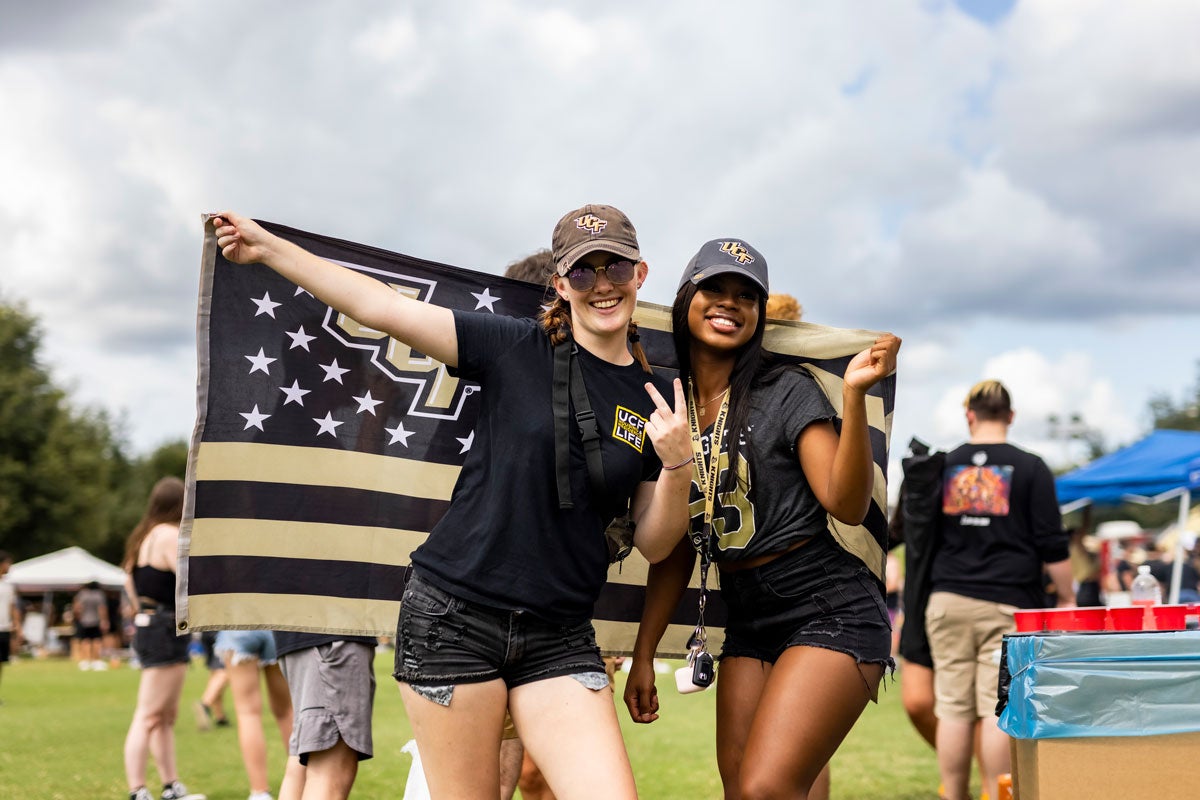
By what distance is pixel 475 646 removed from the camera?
3.14m

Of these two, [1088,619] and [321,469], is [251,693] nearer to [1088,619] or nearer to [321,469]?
[321,469]

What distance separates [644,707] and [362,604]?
4.32 ft

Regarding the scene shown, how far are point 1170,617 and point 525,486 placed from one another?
8.23 feet

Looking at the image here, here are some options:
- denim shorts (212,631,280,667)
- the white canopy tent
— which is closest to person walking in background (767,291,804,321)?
denim shorts (212,631,280,667)

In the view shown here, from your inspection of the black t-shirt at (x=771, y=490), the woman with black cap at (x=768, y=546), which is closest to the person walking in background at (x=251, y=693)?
the woman with black cap at (x=768, y=546)

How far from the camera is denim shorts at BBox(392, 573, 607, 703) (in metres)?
3.14

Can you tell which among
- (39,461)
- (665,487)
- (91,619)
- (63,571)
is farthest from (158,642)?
(39,461)

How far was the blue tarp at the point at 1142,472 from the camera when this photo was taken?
1230cm

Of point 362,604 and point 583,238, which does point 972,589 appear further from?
point 583,238

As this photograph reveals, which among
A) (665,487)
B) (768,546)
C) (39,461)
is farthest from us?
(39,461)

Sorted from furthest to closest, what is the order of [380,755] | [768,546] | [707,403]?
[380,755]
[707,403]
[768,546]

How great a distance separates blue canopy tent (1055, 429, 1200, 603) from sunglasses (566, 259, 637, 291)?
33.7 ft

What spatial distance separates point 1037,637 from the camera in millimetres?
3869

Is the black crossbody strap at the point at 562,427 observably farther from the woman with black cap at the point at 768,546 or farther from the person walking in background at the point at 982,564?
the person walking in background at the point at 982,564
